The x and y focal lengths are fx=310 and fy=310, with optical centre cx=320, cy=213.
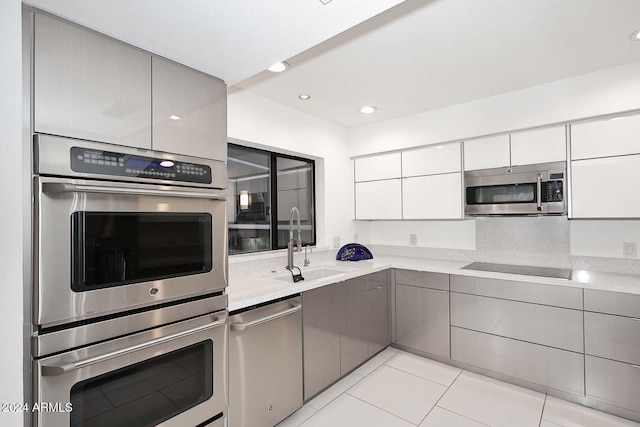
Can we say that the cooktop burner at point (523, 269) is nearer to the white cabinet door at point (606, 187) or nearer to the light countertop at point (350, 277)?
the light countertop at point (350, 277)

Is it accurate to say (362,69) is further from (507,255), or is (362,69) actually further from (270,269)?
(507,255)

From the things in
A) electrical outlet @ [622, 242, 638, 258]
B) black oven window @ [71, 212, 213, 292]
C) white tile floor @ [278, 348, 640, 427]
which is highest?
black oven window @ [71, 212, 213, 292]

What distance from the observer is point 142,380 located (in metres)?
1.35

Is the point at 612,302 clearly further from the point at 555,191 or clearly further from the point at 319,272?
the point at 319,272

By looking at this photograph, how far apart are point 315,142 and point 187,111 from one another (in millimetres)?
1790

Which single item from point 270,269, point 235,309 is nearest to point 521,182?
point 270,269

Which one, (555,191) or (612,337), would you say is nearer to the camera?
(612,337)

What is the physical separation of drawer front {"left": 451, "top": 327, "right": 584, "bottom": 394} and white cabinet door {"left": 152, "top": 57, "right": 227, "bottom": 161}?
8.06ft

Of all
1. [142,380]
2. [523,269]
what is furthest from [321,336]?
[523,269]

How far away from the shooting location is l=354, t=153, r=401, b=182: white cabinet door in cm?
334

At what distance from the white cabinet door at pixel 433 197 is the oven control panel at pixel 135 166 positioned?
221cm

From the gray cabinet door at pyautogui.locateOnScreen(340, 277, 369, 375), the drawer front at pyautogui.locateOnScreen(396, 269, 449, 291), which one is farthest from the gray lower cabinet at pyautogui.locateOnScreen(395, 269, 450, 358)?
the gray cabinet door at pyautogui.locateOnScreen(340, 277, 369, 375)

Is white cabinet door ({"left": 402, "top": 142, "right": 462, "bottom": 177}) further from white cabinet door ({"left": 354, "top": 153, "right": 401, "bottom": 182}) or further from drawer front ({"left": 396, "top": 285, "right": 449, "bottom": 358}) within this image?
drawer front ({"left": 396, "top": 285, "right": 449, "bottom": 358})

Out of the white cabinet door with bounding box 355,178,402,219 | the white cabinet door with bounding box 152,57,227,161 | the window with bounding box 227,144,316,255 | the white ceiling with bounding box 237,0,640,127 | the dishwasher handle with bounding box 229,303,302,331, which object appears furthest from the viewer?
the white cabinet door with bounding box 355,178,402,219
